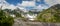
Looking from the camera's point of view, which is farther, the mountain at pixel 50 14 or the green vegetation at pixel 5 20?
the mountain at pixel 50 14

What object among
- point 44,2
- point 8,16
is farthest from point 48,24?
A: point 8,16

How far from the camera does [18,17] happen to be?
293 cm

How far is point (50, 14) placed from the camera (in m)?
2.94

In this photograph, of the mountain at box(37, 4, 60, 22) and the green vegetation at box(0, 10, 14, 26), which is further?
the mountain at box(37, 4, 60, 22)

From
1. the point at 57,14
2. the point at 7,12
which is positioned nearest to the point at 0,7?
the point at 7,12

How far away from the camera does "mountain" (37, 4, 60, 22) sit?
2.91 meters

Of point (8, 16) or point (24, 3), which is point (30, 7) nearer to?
point (24, 3)

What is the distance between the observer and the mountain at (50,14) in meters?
2.91

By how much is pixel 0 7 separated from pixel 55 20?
A: 2.52 ft

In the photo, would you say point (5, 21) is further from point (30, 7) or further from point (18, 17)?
point (30, 7)

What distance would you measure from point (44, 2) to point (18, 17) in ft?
1.35

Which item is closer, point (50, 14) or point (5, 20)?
point (5, 20)

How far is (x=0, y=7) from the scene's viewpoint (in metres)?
2.95

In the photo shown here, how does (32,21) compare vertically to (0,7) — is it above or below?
below
